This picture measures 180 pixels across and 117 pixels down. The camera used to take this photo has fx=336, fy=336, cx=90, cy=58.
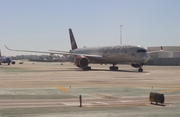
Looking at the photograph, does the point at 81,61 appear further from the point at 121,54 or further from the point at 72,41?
the point at 72,41

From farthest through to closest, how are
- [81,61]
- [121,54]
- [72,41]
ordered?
[72,41]
[81,61]
[121,54]

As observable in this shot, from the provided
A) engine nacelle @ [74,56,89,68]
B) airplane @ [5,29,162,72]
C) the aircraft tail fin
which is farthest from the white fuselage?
the aircraft tail fin

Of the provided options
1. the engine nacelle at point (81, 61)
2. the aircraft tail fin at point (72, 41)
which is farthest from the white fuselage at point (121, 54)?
the aircraft tail fin at point (72, 41)

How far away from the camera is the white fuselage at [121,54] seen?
61344 millimetres

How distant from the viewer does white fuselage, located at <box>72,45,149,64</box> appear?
61.3 meters

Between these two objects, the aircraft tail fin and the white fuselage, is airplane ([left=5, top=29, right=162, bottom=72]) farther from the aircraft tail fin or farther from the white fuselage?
the aircraft tail fin

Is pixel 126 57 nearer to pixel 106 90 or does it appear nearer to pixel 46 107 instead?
pixel 106 90

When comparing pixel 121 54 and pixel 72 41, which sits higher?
pixel 72 41

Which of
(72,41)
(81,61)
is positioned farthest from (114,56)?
(72,41)

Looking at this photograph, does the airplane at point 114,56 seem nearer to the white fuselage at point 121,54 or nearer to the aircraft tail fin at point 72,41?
the white fuselage at point 121,54

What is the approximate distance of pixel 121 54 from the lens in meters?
64.8

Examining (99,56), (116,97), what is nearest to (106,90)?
(116,97)

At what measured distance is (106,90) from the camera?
1131 inches

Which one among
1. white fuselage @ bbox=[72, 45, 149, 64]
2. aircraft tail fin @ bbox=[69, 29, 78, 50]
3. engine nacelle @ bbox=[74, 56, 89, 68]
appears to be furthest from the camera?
aircraft tail fin @ bbox=[69, 29, 78, 50]
